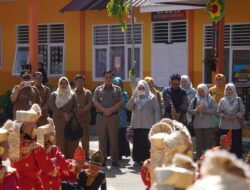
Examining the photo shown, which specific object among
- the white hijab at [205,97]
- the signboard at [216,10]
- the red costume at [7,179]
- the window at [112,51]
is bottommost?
the red costume at [7,179]

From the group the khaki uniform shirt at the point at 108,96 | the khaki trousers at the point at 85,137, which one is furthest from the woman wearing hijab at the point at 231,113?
the khaki trousers at the point at 85,137

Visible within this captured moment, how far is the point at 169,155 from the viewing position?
15.6ft

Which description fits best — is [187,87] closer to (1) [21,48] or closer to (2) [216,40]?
(2) [216,40]

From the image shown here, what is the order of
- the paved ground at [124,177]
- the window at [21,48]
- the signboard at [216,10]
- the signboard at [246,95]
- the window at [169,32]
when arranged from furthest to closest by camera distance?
the window at [21,48], the window at [169,32], the signboard at [246,95], the signboard at [216,10], the paved ground at [124,177]

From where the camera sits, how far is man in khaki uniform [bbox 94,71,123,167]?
13.5 metres

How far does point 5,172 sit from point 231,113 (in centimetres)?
779

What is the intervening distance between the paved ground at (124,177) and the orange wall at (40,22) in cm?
927

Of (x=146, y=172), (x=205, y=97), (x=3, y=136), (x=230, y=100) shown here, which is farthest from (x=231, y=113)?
(x=3, y=136)

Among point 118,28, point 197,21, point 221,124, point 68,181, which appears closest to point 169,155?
point 68,181

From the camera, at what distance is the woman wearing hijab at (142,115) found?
13.3m

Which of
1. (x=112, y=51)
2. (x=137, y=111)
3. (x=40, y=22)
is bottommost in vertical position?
(x=137, y=111)

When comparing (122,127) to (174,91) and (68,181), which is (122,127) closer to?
(174,91)

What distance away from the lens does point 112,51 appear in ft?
74.8

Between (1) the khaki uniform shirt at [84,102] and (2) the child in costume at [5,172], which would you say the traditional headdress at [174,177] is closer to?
(2) the child in costume at [5,172]
